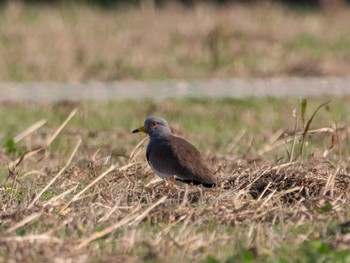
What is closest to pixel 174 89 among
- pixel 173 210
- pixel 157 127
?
pixel 157 127

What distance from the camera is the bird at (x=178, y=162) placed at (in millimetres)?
7804

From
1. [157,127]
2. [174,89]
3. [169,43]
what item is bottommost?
[169,43]

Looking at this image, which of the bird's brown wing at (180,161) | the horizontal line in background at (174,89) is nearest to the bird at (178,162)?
the bird's brown wing at (180,161)

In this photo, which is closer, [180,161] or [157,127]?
[180,161]

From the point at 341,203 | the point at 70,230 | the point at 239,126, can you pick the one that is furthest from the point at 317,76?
the point at 70,230

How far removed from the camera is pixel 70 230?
6410 mm

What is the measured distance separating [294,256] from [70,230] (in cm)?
124

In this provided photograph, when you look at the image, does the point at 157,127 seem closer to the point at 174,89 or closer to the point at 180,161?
the point at 180,161

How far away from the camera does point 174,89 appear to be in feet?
51.2

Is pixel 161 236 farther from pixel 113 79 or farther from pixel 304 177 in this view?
pixel 113 79

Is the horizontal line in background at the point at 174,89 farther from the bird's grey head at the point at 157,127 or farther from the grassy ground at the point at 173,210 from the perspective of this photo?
the bird's grey head at the point at 157,127

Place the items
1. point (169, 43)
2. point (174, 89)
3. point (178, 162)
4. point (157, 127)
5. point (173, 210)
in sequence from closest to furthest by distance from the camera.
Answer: point (173, 210), point (178, 162), point (157, 127), point (174, 89), point (169, 43)

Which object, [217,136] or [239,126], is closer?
[217,136]

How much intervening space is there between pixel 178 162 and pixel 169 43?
1164 cm
